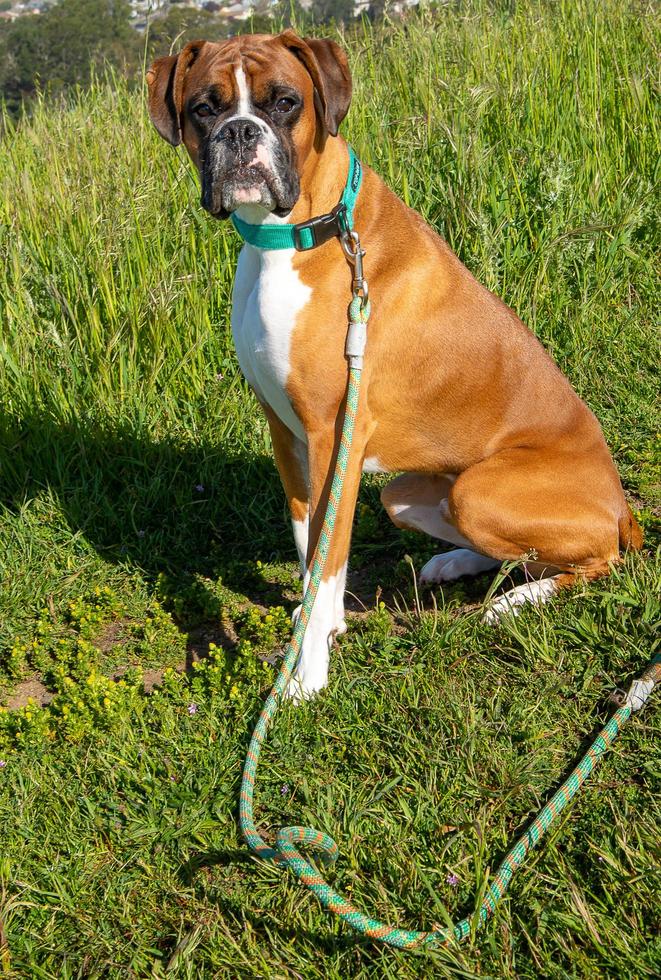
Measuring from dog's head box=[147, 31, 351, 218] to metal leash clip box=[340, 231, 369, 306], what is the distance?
0.61 ft

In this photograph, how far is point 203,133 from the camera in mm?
2660

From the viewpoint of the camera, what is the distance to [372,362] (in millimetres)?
2820

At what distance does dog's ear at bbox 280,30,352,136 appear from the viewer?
2600 mm

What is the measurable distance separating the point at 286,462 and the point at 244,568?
0.67 m

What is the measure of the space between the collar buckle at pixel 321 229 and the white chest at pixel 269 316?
0.05m

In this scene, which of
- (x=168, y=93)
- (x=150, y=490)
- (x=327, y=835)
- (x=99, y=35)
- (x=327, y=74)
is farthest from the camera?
(x=99, y=35)

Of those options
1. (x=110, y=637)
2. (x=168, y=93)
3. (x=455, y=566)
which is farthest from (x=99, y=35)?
(x=455, y=566)

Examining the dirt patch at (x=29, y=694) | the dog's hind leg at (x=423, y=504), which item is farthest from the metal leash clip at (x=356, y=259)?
the dirt patch at (x=29, y=694)

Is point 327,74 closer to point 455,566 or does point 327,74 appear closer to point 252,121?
point 252,121

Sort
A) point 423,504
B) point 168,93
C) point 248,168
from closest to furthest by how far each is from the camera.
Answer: point 248,168, point 168,93, point 423,504

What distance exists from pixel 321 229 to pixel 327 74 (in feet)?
1.41

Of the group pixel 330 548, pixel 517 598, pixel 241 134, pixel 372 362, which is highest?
pixel 241 134

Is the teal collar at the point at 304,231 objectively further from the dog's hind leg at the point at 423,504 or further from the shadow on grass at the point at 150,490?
the shadow on grass at the point at 150,490

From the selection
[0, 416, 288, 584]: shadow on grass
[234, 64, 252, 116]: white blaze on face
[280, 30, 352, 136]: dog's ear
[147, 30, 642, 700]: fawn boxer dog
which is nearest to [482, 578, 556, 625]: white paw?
[147, 30, 642, 700]: fawn boxer dog
